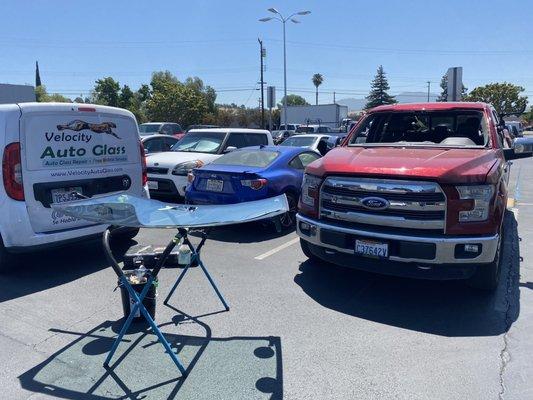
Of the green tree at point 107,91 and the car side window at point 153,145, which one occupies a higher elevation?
the green tree at point 107,91

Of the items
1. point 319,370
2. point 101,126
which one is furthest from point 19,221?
point 319,370

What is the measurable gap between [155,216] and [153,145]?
9.75 meters

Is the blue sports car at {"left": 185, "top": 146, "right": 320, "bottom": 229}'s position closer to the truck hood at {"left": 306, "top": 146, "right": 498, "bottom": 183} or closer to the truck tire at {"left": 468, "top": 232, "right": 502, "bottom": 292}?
the truck hood at {"left": 306, "top": 146, "right": 498, "bottom": 183}

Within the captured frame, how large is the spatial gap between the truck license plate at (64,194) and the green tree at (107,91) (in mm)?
54321

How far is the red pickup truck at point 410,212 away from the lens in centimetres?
427

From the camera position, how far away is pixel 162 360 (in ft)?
11.9

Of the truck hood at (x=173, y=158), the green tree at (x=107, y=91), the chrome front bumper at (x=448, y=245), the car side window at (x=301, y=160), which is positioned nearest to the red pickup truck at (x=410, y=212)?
the chrome front bumper at (x=448, y=245)

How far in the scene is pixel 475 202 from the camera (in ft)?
14.0

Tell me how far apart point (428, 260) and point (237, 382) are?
2.09m

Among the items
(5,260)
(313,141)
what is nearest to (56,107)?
(5,260)

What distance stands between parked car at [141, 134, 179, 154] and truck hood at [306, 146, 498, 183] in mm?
8073

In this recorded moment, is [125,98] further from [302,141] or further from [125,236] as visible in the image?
[125,236]

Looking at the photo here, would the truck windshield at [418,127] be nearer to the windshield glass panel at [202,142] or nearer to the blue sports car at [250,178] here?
the blue sports car at [250,178]

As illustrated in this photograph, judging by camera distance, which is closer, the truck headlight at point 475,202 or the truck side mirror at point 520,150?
the truck headlight at point 475,202
